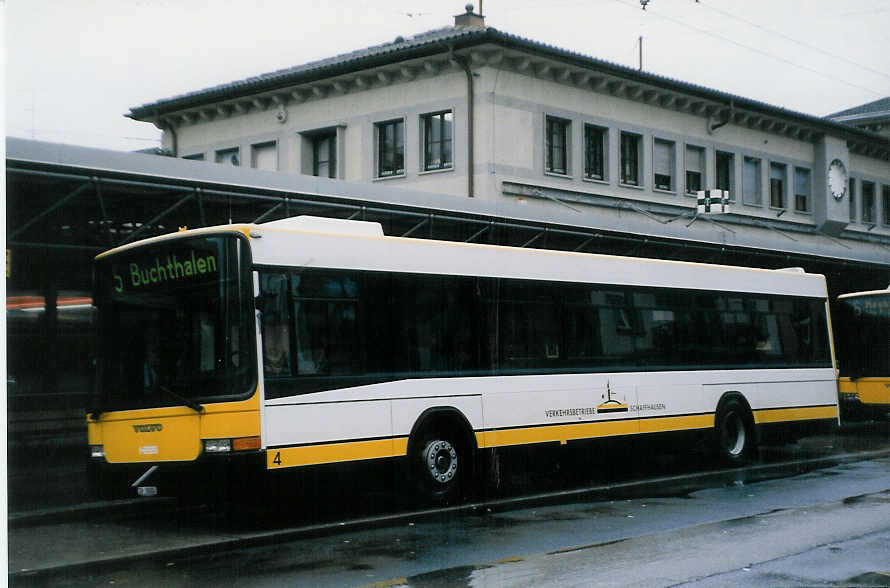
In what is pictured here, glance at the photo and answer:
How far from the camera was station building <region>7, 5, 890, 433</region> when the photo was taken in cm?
1584

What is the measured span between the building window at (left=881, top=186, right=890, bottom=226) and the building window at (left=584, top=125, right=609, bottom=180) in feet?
56.0

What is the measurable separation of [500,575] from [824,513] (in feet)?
15.1

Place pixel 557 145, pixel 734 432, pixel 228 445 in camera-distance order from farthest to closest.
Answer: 1. pixel 557 145
2. pixel 734 432
3. pixel 228 445

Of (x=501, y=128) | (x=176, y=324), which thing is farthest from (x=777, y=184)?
(x=176, y=324)

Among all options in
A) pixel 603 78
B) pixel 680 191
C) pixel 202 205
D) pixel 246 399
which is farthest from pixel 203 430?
pixel 680 191

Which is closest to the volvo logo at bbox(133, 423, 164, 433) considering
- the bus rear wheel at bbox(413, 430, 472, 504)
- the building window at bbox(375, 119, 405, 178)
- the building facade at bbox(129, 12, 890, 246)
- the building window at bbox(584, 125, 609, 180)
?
the bus rear wheel at bbox(413, 430, 472, 504)

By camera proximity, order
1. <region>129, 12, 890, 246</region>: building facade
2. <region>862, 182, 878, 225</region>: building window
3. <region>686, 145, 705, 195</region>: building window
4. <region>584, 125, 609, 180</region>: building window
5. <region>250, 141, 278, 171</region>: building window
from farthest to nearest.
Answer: <region>862, 182, 878, 225</region>: building window, <region>686, 145, 705, 195</region>: building window, <region>250, 141, 278, 171</region>: building window, <region>584, 125, 609, 180</region>: building window, <region>129, 12, 890, 246</region>: building facade

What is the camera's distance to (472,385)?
1365 cm

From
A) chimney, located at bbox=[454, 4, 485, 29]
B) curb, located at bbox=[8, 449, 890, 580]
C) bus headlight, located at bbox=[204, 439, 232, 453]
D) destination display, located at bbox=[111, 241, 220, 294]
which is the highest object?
chimney, located at bbox=[454, 4, 485, 29]

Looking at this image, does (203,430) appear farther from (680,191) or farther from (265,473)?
(680,191)

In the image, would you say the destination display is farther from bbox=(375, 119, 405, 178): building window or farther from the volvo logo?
bbox=(375, 119, 405, 178): building window

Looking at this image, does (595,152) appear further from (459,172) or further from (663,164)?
(459,172)

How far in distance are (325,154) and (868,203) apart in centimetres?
2156

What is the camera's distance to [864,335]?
2464 centimetres
